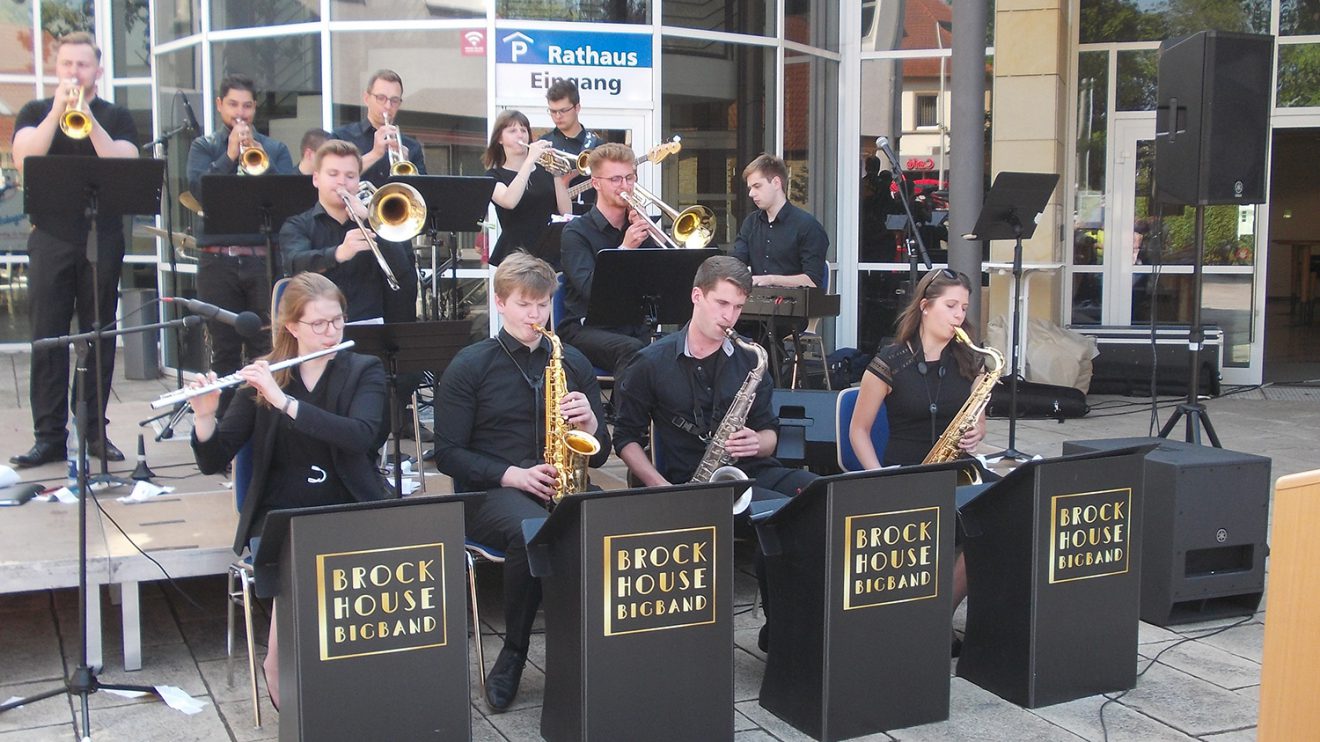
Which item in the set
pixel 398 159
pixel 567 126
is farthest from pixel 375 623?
pixel 567 126

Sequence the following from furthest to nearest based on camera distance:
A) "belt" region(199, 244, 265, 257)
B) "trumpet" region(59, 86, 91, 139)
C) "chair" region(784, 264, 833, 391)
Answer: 1. "chair" region(784, 264, 833, 391)
2. "belt" region(199, 244, 265, 257)
3. "trumpet" region(59, 86, 91, 139)

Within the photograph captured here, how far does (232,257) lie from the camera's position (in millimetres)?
6262

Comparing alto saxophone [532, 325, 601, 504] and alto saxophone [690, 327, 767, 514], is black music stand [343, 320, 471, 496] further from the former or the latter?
alto saxophone [690, 327, 767, 514]

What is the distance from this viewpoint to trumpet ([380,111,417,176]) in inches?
250

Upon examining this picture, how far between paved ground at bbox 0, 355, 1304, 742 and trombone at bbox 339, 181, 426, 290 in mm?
1282

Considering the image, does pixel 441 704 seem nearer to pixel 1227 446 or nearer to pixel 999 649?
pixel 999 649

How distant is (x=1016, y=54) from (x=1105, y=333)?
239 centimetres

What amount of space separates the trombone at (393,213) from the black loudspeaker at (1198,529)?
2.84m

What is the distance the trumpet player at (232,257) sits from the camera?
6113mm

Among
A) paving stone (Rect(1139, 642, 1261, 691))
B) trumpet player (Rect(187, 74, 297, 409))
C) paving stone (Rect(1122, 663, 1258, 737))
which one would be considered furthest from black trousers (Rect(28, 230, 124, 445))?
paving stone (Rect(1139, 642, 1261, 691))

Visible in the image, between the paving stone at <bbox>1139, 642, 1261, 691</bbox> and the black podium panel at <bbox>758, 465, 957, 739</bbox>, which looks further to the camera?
the paving stone at <bbox>1139, 642, 1261, 691</bbox>

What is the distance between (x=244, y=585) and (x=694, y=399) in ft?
5.39

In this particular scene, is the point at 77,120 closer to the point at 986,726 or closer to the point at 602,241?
the point at 602,241

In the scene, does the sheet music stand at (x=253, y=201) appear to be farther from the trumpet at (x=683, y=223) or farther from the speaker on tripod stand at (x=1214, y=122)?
the speaker on tripod stand at (x=1214, y=122)
